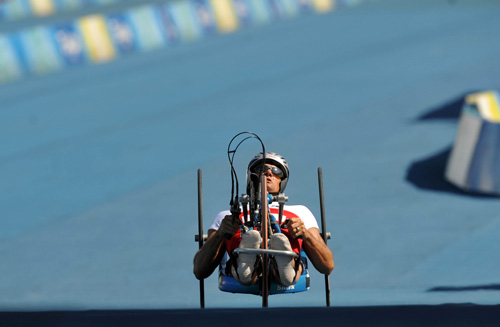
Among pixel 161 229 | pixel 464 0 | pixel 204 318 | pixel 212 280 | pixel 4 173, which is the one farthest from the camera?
pixel 464 0

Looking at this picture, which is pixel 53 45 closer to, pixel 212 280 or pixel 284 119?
→ pixel 284 119

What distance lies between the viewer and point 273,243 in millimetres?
5711

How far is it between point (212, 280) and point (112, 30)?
12.7m

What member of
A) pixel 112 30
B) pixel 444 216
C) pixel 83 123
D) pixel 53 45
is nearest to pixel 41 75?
pixel 53 45

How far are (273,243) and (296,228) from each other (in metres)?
0.27

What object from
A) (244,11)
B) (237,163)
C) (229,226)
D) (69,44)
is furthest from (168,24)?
(229,226)

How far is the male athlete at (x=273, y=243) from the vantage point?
5.78m

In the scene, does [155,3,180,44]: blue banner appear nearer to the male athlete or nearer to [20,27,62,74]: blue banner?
[20,27,62,74]: blue banner

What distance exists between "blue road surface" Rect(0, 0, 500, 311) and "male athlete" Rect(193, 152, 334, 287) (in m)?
2.35

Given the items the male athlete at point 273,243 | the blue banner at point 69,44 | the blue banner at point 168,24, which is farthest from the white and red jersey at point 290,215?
the blue banner at point 168,24

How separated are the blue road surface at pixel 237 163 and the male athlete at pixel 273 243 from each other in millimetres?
2350

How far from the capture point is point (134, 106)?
1716 cm

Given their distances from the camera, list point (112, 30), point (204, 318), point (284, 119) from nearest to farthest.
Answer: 1. point (204, 318)
2. point (284, 119)
3. point (112, 30)

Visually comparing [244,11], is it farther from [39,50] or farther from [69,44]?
[39,50]
